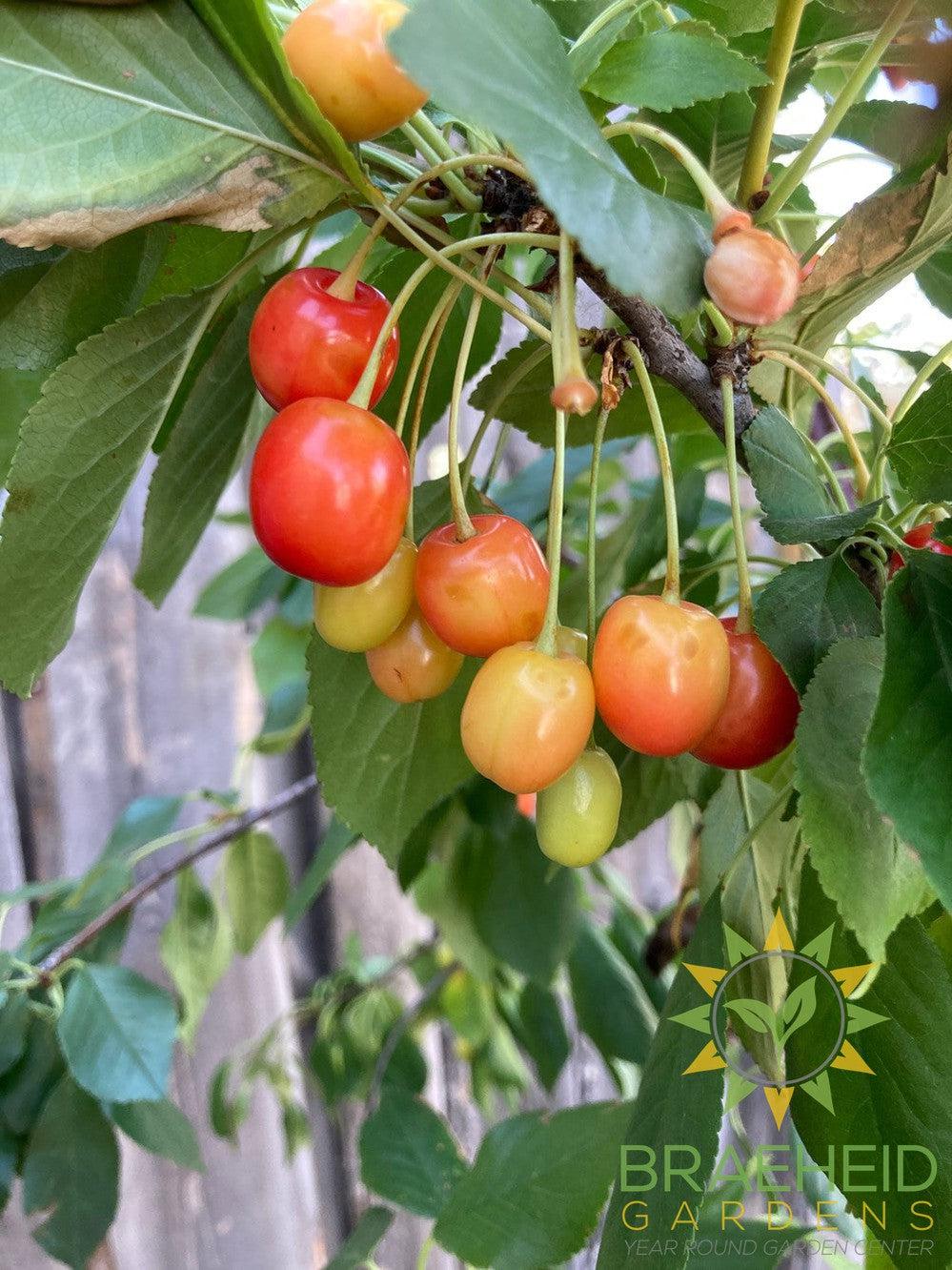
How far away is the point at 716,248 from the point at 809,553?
0.32 m

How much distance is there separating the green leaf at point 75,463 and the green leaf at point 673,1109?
0.91 feet

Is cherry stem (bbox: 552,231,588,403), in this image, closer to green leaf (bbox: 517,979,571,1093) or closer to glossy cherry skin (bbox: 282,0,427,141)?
glossy cherry skin (bbox: 282,0,427,141)

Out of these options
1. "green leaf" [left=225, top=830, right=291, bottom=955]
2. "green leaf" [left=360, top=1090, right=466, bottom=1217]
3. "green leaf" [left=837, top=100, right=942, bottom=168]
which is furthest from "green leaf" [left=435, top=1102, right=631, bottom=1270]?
"green leaf" [left=837, top=100, right=942, bottom=168]

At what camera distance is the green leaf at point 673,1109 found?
1.20 feet

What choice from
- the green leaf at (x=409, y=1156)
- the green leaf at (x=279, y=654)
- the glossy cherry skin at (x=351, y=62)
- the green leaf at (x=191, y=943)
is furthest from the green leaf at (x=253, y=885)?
the glossy cherry skin at (x=351, y=62)

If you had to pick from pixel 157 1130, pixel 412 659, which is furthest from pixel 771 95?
pixel 157 1130

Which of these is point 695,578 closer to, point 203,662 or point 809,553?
point 809,553

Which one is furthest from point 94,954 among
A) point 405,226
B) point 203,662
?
point 405,226

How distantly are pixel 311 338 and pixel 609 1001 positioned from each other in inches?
29.5

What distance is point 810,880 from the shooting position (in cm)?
42

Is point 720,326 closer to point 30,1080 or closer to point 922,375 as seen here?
point 922,375

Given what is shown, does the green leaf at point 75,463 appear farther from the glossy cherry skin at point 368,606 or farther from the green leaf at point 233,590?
the green leaf at point 233,590

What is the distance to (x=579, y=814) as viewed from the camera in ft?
1.12

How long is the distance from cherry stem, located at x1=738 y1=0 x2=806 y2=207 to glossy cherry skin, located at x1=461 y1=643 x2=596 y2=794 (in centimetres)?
19
